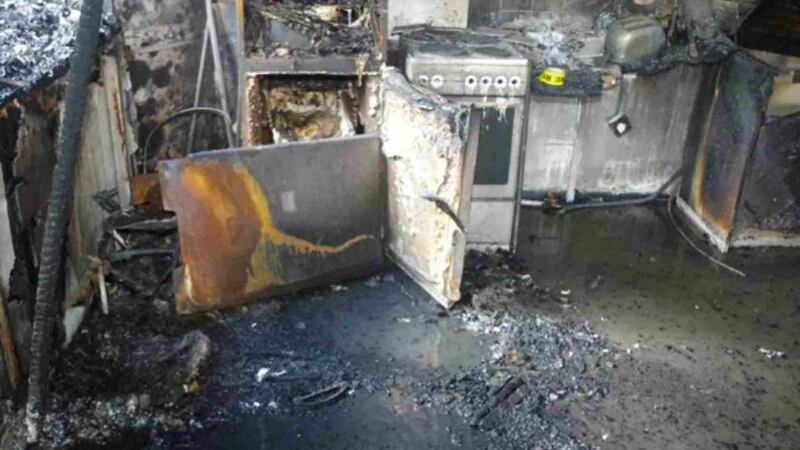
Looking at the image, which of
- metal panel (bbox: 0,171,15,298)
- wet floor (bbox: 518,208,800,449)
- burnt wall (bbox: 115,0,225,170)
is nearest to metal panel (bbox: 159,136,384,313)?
metal panel (bbox: 0,171,15,298)

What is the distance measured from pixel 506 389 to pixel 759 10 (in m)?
4.44

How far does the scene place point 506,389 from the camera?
5.25 metres

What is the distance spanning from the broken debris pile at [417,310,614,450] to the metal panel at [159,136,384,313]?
1.16 m

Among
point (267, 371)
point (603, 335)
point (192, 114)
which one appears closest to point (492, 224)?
point (603, 335)

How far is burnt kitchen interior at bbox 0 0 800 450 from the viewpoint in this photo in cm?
489

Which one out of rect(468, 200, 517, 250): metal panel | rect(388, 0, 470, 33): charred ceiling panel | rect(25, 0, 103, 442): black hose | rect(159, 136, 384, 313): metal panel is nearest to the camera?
rect(25, 0, 103, 442): black hose

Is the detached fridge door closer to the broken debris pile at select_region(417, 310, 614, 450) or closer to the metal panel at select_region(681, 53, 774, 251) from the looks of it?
the broken debris pile at select_region(417, 310, 614, 450)

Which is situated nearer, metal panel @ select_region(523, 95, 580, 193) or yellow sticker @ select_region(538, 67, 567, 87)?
yellow sticker @ select_region(538, 67, 567, 87)

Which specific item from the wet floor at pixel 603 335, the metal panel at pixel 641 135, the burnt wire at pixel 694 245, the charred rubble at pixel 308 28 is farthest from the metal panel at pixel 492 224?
the burnt wire at pixel 694 245

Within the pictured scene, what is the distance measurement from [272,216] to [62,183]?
219 cm

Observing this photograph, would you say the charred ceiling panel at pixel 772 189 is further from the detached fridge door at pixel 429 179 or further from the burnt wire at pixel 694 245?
the detached fridge door at pixel 429 179

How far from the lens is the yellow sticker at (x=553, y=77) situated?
7.06m

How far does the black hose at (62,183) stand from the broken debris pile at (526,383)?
7.50 ft

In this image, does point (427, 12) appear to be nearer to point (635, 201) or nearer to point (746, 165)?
point (635, 201)
